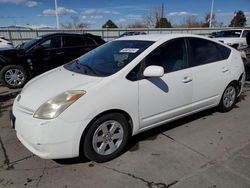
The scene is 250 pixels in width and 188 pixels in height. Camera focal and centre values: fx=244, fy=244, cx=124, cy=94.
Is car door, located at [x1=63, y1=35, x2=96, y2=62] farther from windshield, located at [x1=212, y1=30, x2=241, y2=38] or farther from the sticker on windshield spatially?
→ windshield, located at [x1=212, y1=30, x2=241, y2=38]

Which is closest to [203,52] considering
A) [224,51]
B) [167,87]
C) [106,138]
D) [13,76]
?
[224,51]

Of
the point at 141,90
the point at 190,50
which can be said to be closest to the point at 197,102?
the point at 190,50

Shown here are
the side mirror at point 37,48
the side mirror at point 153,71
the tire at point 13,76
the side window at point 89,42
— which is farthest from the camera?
the side window at point 89,42

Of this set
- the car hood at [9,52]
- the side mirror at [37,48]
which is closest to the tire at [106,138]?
the side mirror at [37,48]

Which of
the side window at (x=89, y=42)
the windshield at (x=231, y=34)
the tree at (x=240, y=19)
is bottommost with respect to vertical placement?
the side window at (x=89, y=42)

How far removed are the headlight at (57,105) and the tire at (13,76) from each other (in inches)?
190

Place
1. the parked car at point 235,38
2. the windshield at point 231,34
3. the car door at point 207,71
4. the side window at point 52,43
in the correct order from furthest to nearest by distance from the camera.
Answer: the windshield at point 231,34, the parked car at point 235,38, the side window at point 52,43, the car door at point 207,71

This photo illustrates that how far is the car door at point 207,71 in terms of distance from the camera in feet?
12.6

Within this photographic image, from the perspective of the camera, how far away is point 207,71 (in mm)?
3971

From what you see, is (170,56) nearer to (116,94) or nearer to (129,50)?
(129,50)

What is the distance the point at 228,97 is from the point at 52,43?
5411 millimetres

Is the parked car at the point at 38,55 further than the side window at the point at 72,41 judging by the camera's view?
No

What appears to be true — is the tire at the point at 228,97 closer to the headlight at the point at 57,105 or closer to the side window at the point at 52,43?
the headlight at the point at 57,105

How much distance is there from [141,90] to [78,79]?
822mm
